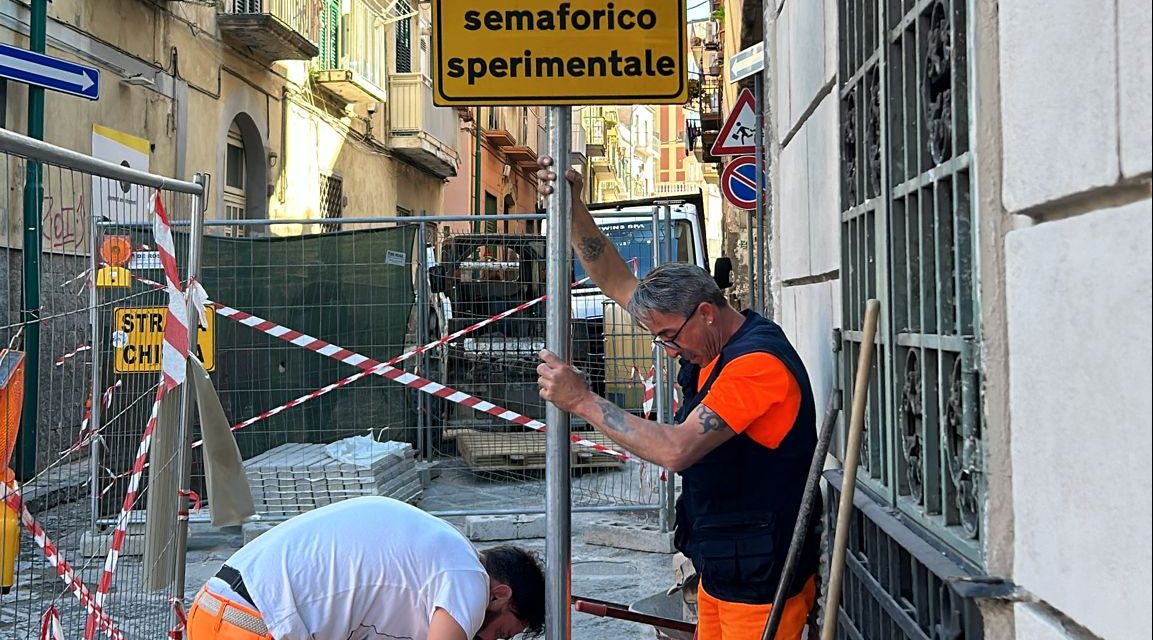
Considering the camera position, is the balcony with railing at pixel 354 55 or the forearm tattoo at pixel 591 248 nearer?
the forearm tattoo at pixel 591 248

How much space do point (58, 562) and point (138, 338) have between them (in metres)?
0.98

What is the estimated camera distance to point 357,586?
3086 mm

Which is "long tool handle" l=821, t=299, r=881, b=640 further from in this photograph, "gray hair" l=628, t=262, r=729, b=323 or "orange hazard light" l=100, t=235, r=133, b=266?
"orange hazard light" l=100, t=235, r=133, b=266

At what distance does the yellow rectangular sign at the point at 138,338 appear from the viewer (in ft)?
14.3

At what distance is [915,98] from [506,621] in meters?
1.69

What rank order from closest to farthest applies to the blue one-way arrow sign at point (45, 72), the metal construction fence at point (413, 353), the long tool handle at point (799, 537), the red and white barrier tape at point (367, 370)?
the long tool handle at point (799, 537) → the blue one-way arrow sign at point (45, 72) → the red and white barrier tape at point (367, 370) → the metal construction fence at point (413, 353)

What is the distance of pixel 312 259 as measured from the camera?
9359 mm

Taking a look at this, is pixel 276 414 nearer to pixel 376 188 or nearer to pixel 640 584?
pixel 640 584

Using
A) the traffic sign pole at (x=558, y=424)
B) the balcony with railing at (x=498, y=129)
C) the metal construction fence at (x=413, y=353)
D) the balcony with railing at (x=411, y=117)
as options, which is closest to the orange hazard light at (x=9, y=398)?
the traffic sign pole at (x=558, y=424)

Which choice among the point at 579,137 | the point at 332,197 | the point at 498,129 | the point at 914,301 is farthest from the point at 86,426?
the point at 579,137

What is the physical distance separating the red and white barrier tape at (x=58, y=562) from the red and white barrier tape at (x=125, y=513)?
0.16 ft

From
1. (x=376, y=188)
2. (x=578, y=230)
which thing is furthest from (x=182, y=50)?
(x=578, y=230)

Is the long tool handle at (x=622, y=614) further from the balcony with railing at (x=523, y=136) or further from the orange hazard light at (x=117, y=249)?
the balcony with railing at (x=523, y=136)

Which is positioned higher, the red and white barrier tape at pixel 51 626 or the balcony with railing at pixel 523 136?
the balcony with railing at pixel 523 136
